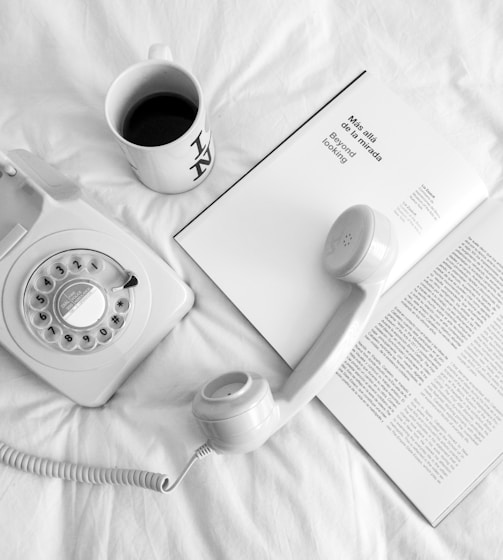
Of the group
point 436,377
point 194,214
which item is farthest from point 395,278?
point 194,214

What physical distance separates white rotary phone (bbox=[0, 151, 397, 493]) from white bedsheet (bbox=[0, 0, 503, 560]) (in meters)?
0.04

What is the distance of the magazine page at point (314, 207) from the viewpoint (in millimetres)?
620

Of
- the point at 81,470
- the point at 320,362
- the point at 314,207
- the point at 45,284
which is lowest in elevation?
the point at 81,470

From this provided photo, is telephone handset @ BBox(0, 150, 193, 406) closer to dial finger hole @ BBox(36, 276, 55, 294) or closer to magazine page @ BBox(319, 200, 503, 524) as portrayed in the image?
dial finger hole @ BBox(36, 276, 55, 294)

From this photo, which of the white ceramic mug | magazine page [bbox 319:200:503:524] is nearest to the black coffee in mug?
the white ceramic mug

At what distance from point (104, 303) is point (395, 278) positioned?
31 cm

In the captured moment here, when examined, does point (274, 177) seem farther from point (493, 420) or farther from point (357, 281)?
point (493, 420)

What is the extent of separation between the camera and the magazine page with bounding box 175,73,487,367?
0.62 m

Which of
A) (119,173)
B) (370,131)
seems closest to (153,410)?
(119,173)

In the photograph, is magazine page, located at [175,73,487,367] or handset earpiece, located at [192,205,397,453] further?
magazine page, located at [175,73,487,367]

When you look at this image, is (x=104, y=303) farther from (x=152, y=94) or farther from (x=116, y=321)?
(x=152, y=94)

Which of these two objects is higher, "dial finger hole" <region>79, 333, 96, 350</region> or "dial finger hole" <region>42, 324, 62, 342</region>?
"dial finger hole" <region>79, 333, 96, 350</region>

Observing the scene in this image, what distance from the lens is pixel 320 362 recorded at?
1.86 ft

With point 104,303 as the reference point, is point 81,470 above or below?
below
